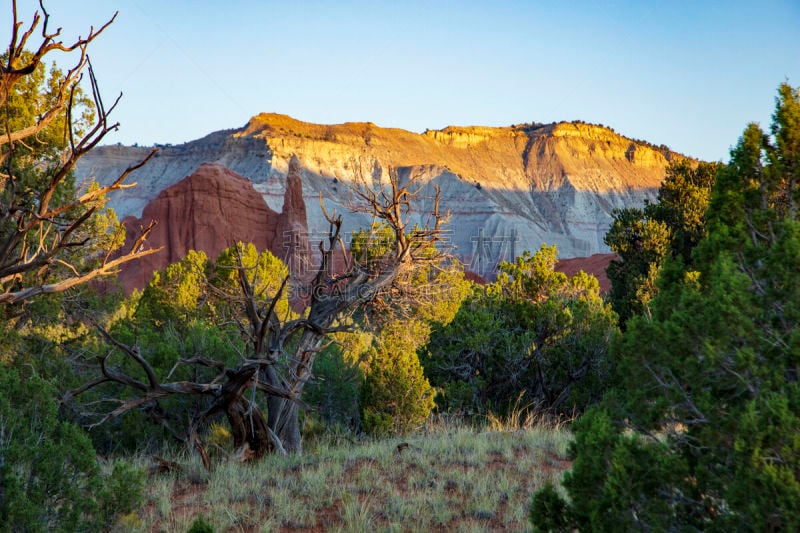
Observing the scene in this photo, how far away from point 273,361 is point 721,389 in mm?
5643

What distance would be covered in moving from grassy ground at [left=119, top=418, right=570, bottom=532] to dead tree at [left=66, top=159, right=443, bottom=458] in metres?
0.64

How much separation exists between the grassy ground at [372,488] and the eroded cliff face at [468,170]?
49.9 m

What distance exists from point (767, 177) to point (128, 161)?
3788 inches

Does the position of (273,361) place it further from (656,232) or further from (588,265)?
(588,265)

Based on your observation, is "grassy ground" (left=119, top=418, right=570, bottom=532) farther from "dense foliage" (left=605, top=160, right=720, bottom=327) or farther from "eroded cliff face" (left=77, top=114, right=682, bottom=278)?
"eroded cliff face" (left=77, top=114, right=682, bottom=278)

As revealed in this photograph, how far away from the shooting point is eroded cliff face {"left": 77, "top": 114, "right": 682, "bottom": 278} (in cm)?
7544

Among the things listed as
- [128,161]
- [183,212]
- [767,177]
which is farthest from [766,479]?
[128,161]

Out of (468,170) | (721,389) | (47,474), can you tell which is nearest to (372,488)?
(47,474)

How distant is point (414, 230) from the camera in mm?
10508

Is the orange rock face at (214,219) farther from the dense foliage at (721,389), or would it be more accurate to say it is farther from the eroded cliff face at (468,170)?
the dense foliage at (721,389)

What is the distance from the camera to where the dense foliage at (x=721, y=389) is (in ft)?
9.40

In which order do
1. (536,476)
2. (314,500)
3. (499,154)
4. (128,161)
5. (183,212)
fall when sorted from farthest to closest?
(499,154)
(128,161)
(183,212)
(536,476)
(314,500)

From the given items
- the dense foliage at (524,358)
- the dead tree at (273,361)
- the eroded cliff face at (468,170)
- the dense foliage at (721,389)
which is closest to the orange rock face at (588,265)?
the eroded cliff face at (468,170)

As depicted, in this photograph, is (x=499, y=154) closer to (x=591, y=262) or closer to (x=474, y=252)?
(x=474, y=252)
